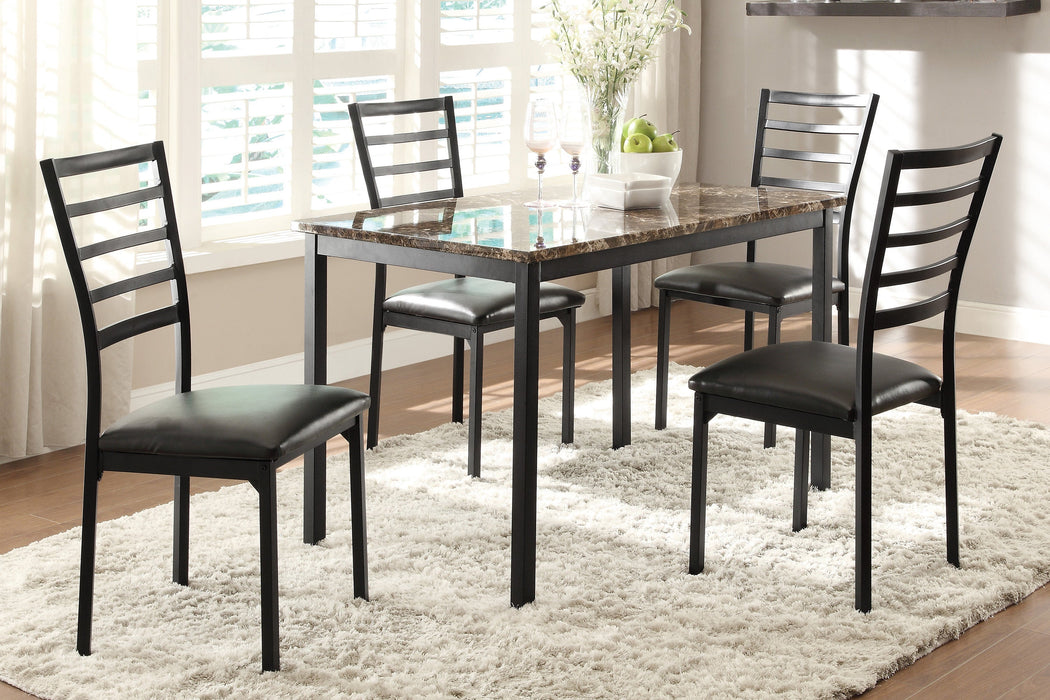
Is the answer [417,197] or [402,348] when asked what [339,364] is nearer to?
[402,348]

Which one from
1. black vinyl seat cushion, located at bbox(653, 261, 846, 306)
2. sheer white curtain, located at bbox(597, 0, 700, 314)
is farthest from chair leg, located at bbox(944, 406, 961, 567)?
sheer white curtain, located at bbox(597, 0, 700, 314)

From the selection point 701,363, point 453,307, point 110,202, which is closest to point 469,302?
point 453,307

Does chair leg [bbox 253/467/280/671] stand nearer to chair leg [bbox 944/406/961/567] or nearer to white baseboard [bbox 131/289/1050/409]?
chair leg [bbox 944/406/961/567]

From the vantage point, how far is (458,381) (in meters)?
4.09

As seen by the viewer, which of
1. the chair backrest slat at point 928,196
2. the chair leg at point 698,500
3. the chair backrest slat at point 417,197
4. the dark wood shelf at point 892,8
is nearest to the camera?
the chair backrest slat at point 928,196

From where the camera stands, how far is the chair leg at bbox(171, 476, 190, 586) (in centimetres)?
281

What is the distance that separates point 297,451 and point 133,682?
1.66ft

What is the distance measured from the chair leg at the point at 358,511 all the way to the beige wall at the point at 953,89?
3.52 metres

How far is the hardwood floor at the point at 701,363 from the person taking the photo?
8.36 ft

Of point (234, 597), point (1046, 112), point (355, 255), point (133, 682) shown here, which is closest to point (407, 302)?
point (355, 255)

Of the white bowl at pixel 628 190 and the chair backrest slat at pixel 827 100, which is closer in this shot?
the white bowl at pixel 628 190

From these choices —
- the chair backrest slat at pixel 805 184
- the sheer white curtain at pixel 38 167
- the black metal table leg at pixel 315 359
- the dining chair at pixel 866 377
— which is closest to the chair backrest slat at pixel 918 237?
the dining chair at pixel 866 377

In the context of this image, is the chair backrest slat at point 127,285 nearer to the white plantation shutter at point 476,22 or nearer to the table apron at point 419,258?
the table apron at point 419,258

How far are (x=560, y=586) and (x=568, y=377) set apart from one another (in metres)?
1.05
